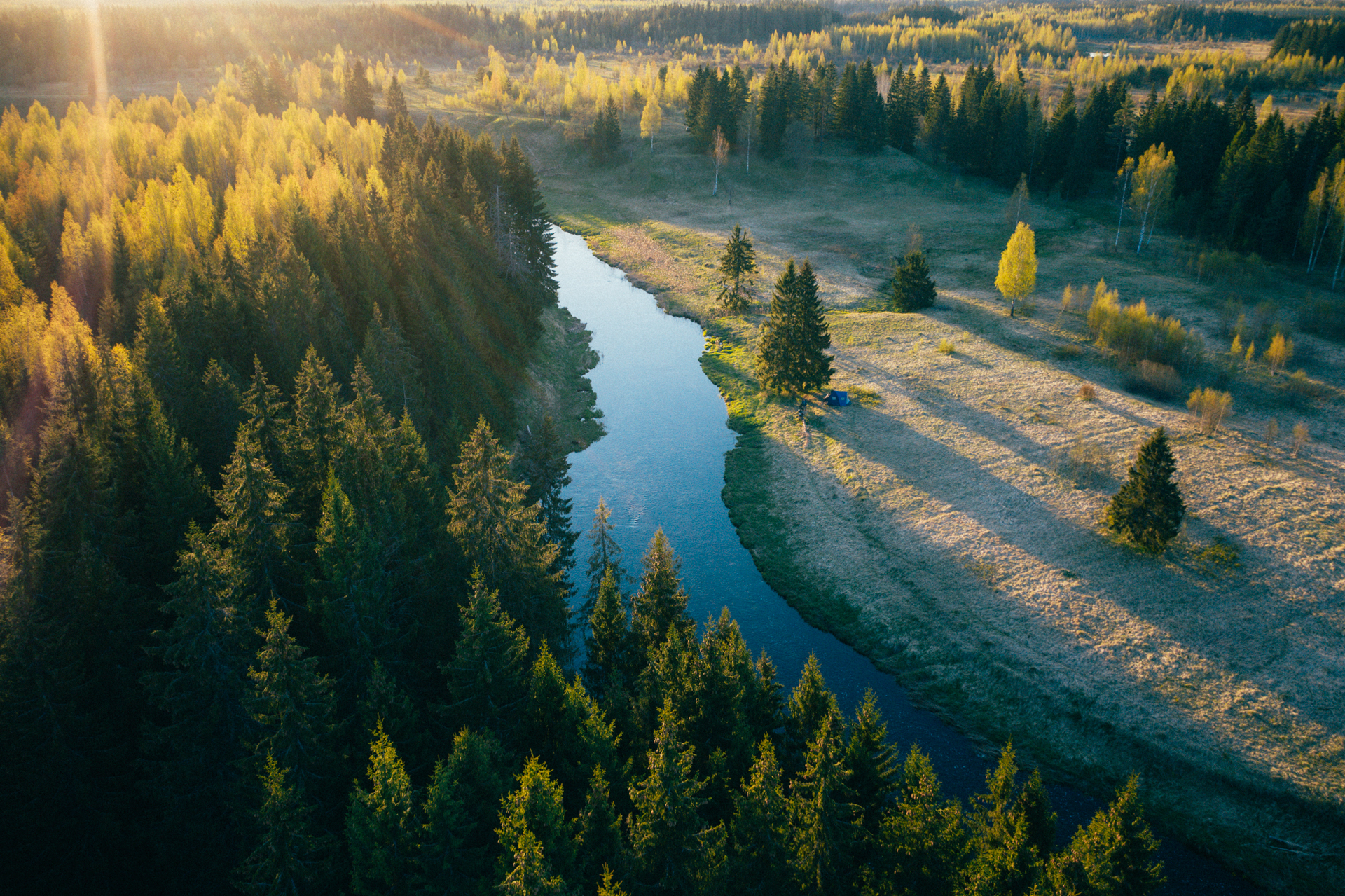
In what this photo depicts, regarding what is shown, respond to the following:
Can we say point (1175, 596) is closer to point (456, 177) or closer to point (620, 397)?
point (620, 397)

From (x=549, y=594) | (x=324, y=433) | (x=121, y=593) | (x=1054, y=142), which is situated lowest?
(x=549, y=594)

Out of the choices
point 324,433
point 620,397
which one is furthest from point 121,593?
point 620,397

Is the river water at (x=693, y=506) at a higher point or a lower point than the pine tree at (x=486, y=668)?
lower

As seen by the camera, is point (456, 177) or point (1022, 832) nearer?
point (1022, 832)

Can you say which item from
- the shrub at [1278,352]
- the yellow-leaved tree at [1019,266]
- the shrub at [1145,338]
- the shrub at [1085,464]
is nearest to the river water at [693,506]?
the shrub at [1085,464]

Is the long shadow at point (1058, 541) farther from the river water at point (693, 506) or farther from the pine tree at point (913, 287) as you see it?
the pine tree at point (913, 287)

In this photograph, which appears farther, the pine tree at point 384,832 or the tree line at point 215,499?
the tree line at point 215,499
